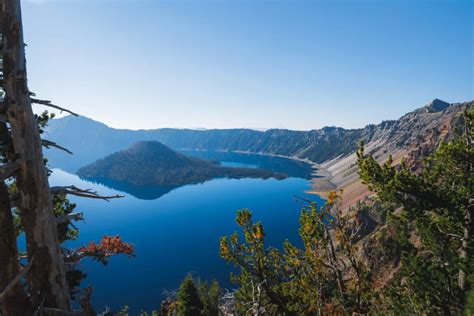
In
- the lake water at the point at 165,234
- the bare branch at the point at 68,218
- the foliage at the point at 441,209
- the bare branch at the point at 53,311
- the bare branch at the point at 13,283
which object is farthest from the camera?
the lake water at the point at 165,234

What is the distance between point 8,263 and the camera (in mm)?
5535

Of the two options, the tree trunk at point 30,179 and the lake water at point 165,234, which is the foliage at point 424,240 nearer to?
the tree trunk at point 30,179

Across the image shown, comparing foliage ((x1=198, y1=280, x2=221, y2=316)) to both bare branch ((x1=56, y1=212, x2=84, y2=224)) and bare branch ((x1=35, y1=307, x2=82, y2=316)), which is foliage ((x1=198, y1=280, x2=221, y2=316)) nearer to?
bare branch ((x1=56, y1=212, x2=84, y2=224))

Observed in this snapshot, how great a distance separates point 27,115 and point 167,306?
56068 millimetres

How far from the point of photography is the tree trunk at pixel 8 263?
5477 millimetres

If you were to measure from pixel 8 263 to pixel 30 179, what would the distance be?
1486 millimetres

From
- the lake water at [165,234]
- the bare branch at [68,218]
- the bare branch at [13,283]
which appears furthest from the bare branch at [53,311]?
the lake water at [165,234]

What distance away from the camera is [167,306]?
179ft

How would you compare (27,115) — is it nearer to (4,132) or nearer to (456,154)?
(4,132)

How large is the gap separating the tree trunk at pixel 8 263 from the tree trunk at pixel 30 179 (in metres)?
0.21

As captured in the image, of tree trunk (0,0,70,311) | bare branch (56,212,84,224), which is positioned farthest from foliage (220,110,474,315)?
tree trunk (0,0,70,311)

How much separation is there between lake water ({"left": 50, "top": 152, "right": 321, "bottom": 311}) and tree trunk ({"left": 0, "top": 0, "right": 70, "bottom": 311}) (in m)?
37.0

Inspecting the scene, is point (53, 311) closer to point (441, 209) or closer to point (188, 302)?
point (441, 209)

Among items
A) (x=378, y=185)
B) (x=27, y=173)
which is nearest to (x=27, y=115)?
(x=27, y=173)
